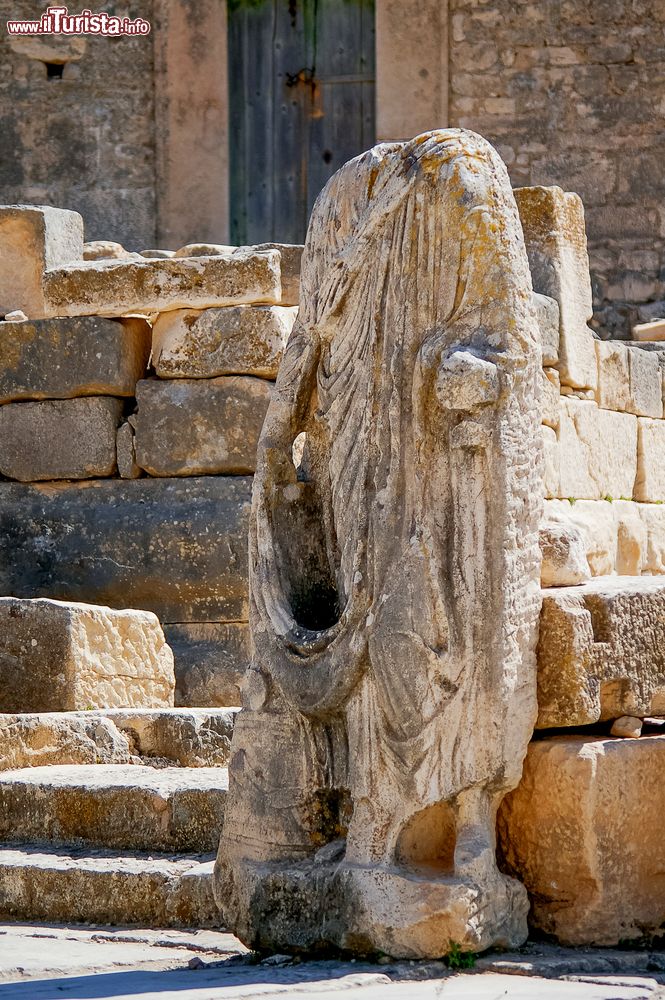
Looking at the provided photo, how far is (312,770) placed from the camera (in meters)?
4.57

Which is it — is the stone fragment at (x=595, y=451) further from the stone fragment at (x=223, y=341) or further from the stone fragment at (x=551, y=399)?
the stone fragment at (x=223, y=341)

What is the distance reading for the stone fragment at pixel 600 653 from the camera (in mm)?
4504

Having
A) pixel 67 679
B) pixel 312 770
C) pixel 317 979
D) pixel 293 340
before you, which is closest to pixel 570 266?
pixel 67 679

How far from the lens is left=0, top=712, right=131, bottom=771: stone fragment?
636 cm

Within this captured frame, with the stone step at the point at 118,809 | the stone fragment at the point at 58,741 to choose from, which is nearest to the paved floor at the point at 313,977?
the stone step at the point at 118,809

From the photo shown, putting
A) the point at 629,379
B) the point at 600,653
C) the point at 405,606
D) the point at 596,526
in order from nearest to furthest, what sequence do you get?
the point at 405,606 < the point at 600,653 < the point at 596,526 < the point at 629,379

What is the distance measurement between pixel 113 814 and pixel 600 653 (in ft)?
6.34

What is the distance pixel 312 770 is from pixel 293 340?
1.19m

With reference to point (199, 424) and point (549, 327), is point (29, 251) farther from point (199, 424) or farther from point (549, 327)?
point (549, 327)

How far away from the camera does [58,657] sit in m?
6.88

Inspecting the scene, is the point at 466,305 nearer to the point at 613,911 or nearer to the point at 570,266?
the point at 613,911

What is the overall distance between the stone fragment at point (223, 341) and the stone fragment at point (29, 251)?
112 centimetres

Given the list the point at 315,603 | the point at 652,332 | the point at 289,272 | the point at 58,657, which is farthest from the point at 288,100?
the point at 315,603

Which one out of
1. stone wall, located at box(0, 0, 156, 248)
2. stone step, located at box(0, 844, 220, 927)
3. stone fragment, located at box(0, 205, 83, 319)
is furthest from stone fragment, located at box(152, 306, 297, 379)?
stone wall, located at box(0, 0, 156, 248)
